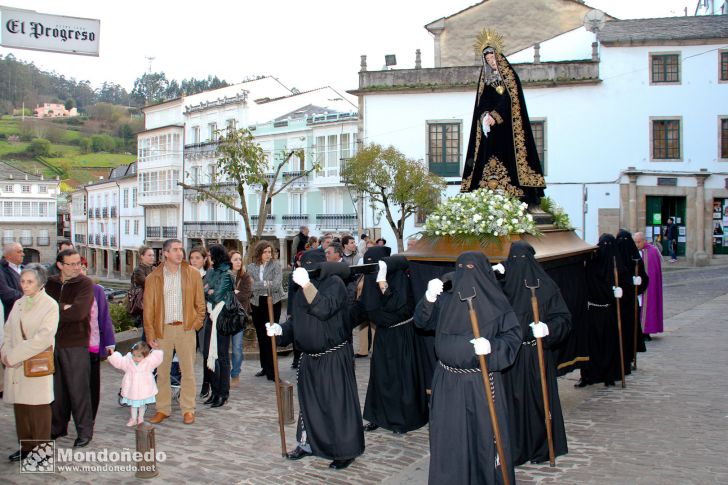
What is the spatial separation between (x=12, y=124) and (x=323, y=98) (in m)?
98.6

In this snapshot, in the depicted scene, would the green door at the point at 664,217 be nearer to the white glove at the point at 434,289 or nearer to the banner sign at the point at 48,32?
the white glove at the point at 434,289

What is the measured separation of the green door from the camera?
2977 centimetres

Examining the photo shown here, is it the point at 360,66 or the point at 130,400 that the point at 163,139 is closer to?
the point at 360,66

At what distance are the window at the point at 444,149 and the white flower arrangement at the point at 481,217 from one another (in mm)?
23724

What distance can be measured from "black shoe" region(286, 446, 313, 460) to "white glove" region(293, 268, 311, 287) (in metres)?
1.69

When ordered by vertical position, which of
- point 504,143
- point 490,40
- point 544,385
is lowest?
point 544,385

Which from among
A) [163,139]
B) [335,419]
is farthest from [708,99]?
[163,139]

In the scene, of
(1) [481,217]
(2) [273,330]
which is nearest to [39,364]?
(2) [273,330]

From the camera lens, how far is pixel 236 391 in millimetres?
10094

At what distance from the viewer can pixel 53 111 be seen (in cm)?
15138

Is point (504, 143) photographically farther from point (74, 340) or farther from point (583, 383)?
point (74, 340)

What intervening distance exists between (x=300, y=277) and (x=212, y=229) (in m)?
46.7
